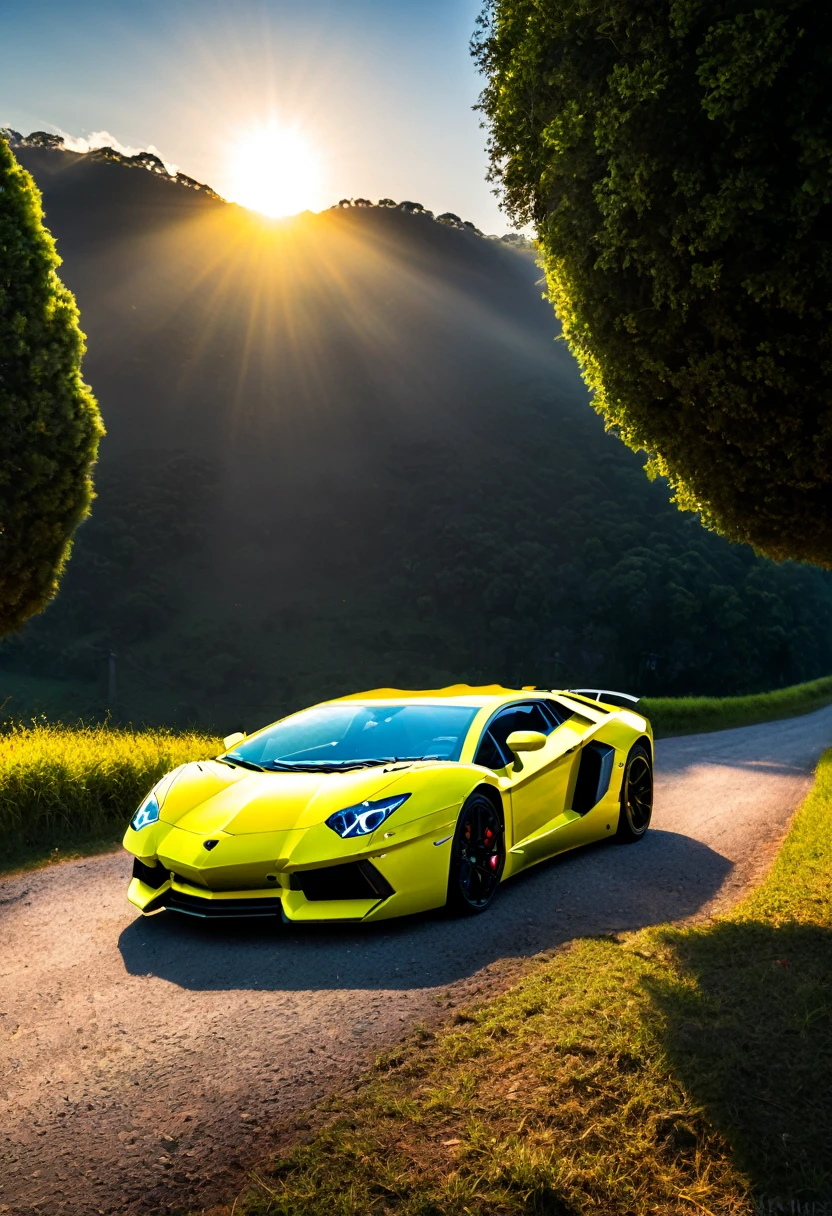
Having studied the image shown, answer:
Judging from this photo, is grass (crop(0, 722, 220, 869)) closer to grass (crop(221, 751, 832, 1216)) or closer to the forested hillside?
grass (crop(221, 751, 832, 1216))

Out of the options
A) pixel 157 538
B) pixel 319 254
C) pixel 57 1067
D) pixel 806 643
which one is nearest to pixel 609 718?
pixel 57 1067

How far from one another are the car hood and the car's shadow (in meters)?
0.58

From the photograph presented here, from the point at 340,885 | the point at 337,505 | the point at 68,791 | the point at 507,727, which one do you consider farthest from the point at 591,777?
the point at 337,505

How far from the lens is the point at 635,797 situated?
27.4 ft

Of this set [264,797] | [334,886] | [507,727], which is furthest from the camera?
[507,727]

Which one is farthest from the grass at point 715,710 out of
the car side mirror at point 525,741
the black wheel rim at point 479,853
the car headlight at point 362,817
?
the car headlight at point 362,817

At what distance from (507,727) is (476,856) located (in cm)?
125

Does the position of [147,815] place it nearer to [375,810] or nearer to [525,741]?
[375,810]

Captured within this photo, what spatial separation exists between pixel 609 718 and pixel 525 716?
125 cm

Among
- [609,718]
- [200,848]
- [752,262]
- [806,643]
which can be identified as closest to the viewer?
[200,848]

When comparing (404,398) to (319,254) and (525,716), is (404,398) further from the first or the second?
(525,716)

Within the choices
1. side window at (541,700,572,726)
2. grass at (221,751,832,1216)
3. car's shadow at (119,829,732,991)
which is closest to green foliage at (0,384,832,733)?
side window at (541,700,572,726)

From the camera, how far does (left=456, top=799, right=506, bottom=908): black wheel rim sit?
19.0 feet

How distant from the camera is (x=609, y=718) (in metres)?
8.23
